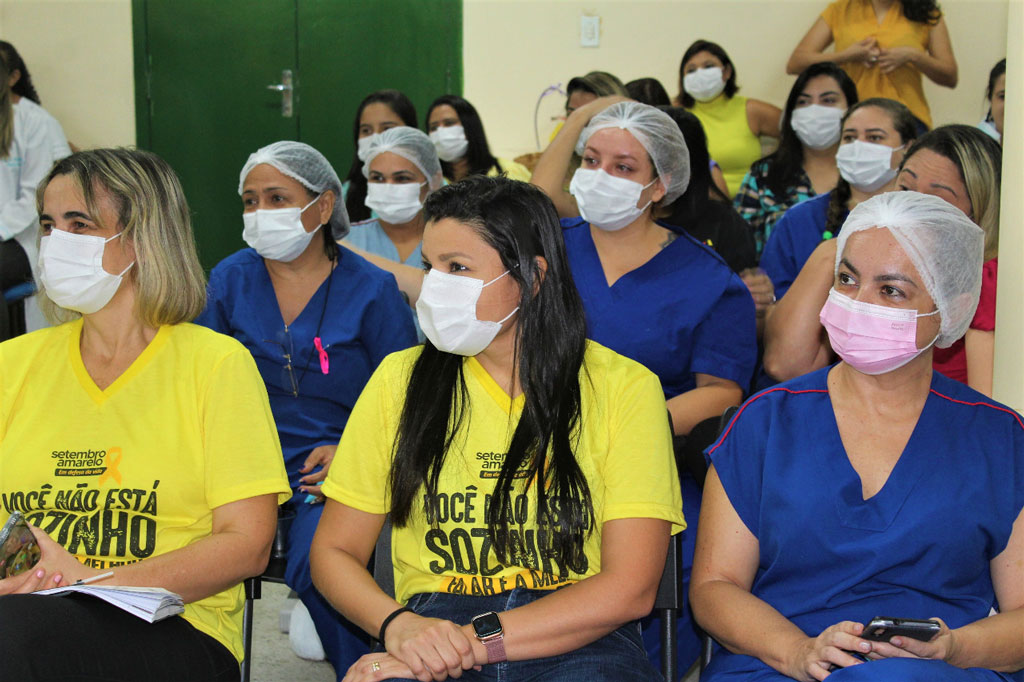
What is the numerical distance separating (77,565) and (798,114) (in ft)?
12.2

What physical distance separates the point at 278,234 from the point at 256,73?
3721mm

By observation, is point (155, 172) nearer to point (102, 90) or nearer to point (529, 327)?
point (529, 327)

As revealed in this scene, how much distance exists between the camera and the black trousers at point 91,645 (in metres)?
1.64

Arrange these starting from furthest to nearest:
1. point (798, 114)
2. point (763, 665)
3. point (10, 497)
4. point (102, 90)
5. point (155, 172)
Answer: point (102, 90)
point (798, 114)
point (155, 172)
point (10, 497)
point (763, 665)

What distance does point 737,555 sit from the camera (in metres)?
1.93

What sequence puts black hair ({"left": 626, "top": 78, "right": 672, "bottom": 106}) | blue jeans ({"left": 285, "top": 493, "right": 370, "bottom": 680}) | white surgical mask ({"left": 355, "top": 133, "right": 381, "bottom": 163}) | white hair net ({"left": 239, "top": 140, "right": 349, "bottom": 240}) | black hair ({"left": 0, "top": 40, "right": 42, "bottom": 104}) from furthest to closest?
1. black hair ({"left": 0, "top": 40, "right": 42, "bottom": 104})
2. black hair ({"left": 626, "top": 78, "right": 672, "bottom": 106})
3. white surgical mask ({"left": 355, "top": 133, "right": 381, "bottom": 163})
4. white hair net ({"left": 239, "top": 140, "right": 349, "bottom": 240})
5. blue jeans ({"left": 285, "top": 493, "right": 370, "bottom": 680})

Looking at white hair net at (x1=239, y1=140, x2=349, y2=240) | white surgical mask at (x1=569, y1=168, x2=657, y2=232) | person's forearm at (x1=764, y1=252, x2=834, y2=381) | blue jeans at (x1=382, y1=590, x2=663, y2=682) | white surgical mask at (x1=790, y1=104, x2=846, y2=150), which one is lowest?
blue jeans at (x1=382, y1=590, x2=663, y2=682)

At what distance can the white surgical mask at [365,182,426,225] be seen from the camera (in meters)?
3.93

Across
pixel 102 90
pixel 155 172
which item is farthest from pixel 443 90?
pixel 155 172

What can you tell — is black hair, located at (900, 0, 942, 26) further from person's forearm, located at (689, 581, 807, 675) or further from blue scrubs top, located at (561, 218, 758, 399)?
person's forearm, located at (689, 581, 807, 675)

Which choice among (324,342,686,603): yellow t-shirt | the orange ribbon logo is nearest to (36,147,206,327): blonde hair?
the orange ribbon logo

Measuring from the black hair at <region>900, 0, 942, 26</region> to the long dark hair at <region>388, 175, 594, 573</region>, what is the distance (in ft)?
13.6

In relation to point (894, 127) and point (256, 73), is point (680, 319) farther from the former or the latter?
point (256, 73)

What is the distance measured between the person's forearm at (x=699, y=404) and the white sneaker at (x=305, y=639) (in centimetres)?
121
